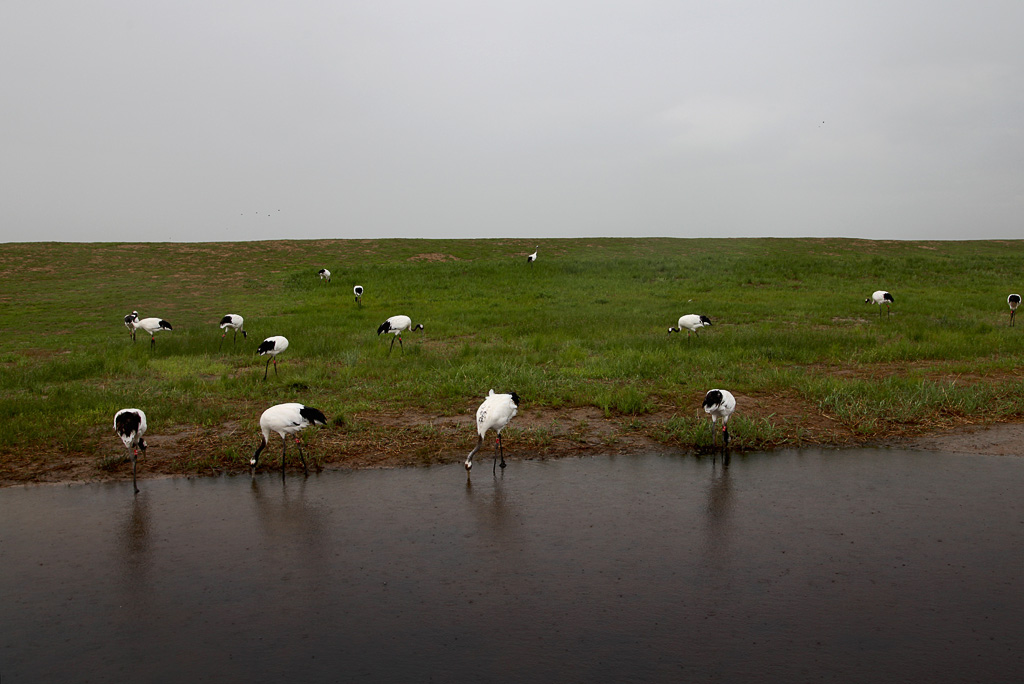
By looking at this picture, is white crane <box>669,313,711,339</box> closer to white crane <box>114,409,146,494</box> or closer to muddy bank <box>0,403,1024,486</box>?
muddy bank <box>0,403,1024,486</box>

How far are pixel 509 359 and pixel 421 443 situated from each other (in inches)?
243

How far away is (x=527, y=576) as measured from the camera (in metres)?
7.28

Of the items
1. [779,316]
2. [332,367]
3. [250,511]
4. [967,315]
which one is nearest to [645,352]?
[332,367]

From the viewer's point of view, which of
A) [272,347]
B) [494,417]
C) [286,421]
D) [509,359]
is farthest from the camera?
[509,359]

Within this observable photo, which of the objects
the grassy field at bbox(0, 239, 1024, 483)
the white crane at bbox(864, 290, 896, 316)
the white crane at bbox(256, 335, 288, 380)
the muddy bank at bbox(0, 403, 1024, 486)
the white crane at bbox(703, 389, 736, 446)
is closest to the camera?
the muddy bank at bbox(0, 403, 1024, 486)

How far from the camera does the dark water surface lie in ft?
19.4

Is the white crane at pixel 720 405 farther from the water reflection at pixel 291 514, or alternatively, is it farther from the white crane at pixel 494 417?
the water reflection at pixel 291 514

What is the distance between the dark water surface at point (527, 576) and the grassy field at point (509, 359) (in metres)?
1.57

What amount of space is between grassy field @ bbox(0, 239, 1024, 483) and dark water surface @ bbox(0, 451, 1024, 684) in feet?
5.14

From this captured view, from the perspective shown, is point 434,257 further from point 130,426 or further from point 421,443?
point 130,426

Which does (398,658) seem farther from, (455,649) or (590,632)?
(590,632)

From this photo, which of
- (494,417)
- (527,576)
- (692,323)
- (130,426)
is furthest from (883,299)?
(130,426)

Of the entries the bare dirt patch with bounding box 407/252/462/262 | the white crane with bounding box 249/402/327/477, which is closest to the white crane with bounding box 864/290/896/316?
the white crane with bounding box 249/402/327/477

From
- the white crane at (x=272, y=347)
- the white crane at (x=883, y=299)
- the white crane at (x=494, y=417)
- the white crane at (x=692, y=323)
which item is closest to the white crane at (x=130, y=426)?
the white crane at (x=494, y=417)
